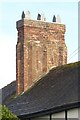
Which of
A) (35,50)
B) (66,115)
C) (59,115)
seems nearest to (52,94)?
(59,115)

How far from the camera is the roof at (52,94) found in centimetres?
2321

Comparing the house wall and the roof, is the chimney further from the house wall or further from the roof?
the house wall

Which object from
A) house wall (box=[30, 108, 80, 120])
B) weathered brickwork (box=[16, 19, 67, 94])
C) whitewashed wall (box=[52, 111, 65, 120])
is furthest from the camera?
A: weathered brickwork (box=[16, 19, 67, 94])

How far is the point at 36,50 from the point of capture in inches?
1145

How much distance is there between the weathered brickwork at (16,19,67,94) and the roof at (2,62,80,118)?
0.64m

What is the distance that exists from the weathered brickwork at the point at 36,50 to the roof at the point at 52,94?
641 mm

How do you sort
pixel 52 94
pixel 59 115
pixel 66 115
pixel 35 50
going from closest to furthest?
1. pixel 66 115
2. pixel 59 115
3. pixel 52 94
4. pixel 35 50

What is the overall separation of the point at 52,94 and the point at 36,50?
4173 millimetres

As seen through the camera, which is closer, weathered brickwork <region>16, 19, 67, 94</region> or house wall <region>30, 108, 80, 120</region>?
house wall <region>30, 108, 80, 120</region>

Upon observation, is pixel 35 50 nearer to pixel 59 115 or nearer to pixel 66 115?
pixel 59 115

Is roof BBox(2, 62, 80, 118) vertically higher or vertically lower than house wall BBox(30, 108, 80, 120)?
higher

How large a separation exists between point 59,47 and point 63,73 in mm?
2874

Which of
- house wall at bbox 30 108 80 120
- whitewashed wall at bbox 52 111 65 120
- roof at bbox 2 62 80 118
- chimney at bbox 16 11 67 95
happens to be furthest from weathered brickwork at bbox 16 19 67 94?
whitewashed wall at bbox 52 111 65 120

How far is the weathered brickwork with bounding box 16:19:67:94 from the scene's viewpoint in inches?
1136
